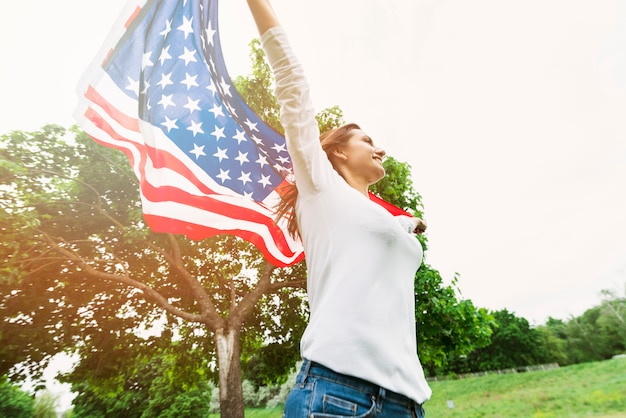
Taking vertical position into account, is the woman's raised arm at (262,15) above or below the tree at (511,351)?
below

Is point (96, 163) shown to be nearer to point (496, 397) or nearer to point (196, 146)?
point (196, 146)

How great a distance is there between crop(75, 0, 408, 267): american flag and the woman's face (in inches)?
70.3

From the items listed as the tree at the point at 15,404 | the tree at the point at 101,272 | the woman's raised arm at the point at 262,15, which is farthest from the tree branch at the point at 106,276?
the tree at the point at 15,404

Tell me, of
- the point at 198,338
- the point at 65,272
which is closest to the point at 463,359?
the point at 198,338

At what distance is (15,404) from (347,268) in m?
44.3

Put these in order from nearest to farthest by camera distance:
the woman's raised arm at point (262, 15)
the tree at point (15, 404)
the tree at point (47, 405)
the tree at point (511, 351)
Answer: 1. the woman's raised arm at point (262, 15)
2. the tree at point (15, 404)
3. the tree at point (47, 405)
4. the tree at point (511, 351)

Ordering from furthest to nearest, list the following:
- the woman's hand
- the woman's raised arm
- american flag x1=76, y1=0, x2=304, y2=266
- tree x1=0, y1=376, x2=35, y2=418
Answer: tree x1=0, y1=376, x2=35, y2=418 < american flag x1=76, y1=0, x2=304, y2=266 < the woman's hand < the woman's raised arm

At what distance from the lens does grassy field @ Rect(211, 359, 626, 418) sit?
49.8 ft

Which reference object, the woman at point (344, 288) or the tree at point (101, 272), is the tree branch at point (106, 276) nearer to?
the tree at point (101, 272)

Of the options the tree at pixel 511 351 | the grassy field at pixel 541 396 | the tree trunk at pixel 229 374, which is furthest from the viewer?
the tree at pixel 511 351

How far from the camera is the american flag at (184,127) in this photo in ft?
11.1

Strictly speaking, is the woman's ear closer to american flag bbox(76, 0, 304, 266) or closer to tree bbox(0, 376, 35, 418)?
american flag bbox(76, 0, 304, 266)

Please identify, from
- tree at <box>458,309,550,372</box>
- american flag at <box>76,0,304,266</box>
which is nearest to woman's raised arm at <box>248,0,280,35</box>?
american flag at <box>76,0,304,266</box>

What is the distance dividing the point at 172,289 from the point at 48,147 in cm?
564
